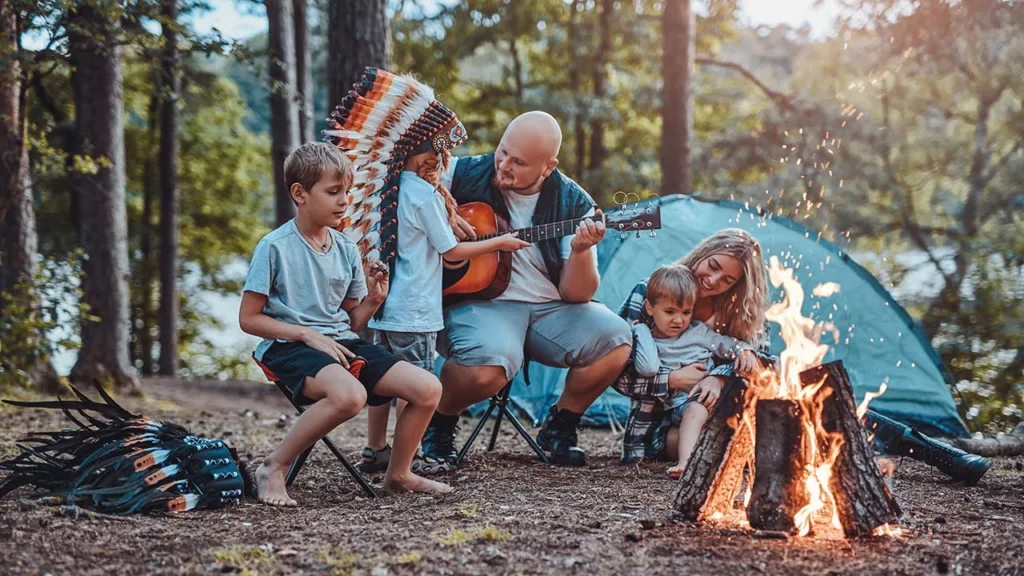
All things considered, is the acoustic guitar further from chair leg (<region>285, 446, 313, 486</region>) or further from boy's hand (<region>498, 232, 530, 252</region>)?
chair leg (<region>285, 446, 313, 486</region>)

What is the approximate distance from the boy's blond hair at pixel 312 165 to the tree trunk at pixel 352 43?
272cm

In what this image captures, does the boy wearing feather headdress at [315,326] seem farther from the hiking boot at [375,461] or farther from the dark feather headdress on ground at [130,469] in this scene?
the hiking boot at [375,461]

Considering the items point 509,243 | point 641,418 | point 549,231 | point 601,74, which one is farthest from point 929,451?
point 601,74

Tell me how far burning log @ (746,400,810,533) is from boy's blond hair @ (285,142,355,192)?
5.98 feet

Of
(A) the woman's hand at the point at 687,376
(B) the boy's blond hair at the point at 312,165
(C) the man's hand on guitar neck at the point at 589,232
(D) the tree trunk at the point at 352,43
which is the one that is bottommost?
(A) the woman's hand at the point at 687,376

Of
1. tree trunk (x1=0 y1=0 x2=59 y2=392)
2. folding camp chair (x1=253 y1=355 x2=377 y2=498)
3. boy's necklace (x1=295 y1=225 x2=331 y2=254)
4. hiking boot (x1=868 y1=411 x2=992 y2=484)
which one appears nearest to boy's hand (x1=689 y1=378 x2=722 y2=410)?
hiking boot (x1=868 y1=411 x2=992 y2=484)

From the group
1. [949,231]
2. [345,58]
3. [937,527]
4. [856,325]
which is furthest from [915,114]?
[937,527]

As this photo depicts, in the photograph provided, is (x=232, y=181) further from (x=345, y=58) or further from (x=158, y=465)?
(x=158, y=465)

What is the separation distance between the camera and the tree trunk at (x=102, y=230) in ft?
28.8

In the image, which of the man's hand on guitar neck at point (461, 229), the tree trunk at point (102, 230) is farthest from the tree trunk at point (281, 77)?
the man's hand on guitar neck at point (461, 229)

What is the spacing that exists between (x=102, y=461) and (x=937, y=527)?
303cm

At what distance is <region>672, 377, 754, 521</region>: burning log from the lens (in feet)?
10.8

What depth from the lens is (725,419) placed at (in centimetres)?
330

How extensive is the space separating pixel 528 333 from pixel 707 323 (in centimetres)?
90
